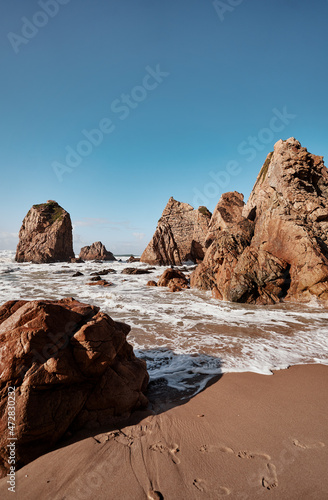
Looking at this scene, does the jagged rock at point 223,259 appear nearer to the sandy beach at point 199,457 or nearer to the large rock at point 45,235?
the sandy beach at point 199,457

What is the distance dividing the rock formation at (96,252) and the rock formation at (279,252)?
3840 centimetres

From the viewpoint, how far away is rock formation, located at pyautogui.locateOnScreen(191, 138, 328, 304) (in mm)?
9953

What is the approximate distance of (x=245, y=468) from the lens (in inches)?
83.2

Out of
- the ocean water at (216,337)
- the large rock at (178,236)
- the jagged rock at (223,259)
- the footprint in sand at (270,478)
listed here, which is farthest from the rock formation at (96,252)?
the footprint in sand at (270,478)

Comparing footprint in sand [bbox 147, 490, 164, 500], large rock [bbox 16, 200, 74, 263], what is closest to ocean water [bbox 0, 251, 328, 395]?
footprint in sand [bbox 147, 490, 164, 500]

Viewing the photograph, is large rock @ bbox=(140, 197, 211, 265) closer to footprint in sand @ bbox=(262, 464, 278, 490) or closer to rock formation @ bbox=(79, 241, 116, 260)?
rock formation @ bbox=(79, 241, 116, 260)

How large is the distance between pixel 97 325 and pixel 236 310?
6866mm

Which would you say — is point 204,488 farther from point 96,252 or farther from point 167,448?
point 96,252

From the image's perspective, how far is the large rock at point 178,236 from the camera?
3447 cm

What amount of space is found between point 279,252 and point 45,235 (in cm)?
4800

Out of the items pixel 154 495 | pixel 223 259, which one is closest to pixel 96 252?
pixel 223 259

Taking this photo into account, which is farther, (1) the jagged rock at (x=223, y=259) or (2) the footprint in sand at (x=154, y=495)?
(1) the jagged rock at (x=223, y=259)

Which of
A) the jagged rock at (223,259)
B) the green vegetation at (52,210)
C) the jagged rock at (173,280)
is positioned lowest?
the jagged rock at (173,280)

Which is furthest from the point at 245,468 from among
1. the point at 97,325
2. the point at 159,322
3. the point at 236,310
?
the point at 236,310
